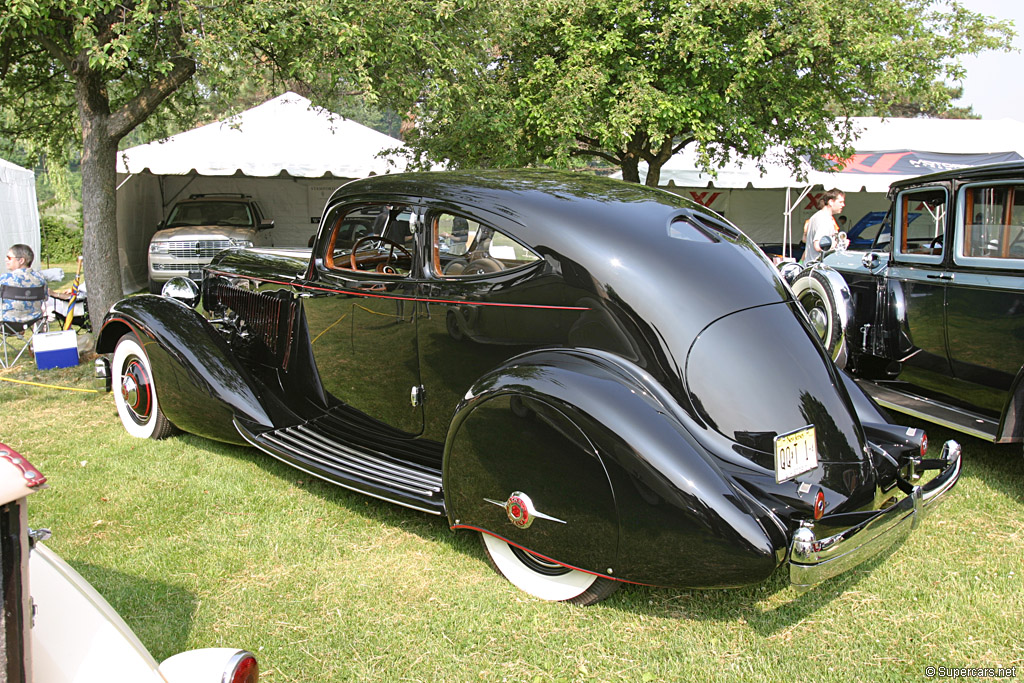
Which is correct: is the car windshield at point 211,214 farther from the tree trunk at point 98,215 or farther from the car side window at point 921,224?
the car side window at point 921,224

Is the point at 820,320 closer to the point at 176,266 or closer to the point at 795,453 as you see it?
the point at 795,453

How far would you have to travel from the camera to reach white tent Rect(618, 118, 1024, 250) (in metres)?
14.6

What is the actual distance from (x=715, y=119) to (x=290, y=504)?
10131mm

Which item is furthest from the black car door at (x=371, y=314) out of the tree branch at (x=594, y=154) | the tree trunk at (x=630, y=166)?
the tree trunk at (x=630, y=166)

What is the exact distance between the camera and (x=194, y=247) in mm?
13297

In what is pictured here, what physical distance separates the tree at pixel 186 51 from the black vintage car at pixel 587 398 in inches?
126

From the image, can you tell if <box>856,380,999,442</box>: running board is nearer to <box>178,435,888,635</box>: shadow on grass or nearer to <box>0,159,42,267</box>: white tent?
<box>178,435,888,635</box>: shadow on grass

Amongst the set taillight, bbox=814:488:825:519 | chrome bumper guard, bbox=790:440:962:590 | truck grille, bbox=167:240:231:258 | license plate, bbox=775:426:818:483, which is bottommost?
chrome bumper guard, bbox=790:440:962:590

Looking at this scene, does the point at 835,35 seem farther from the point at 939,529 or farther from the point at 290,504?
the point at 290,504

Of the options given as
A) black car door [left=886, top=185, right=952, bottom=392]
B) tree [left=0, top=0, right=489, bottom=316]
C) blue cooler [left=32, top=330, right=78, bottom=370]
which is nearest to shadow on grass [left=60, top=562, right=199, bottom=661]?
tree [left=0, top=0, right=489, bottom=316]

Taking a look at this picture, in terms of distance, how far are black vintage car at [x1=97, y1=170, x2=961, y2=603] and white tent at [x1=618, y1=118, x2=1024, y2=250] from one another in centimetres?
1064

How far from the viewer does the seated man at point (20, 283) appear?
24.7 ft

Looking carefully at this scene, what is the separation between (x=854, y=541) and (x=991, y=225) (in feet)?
10.6

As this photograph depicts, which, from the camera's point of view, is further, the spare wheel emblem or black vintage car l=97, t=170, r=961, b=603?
the spare wheel emblem
